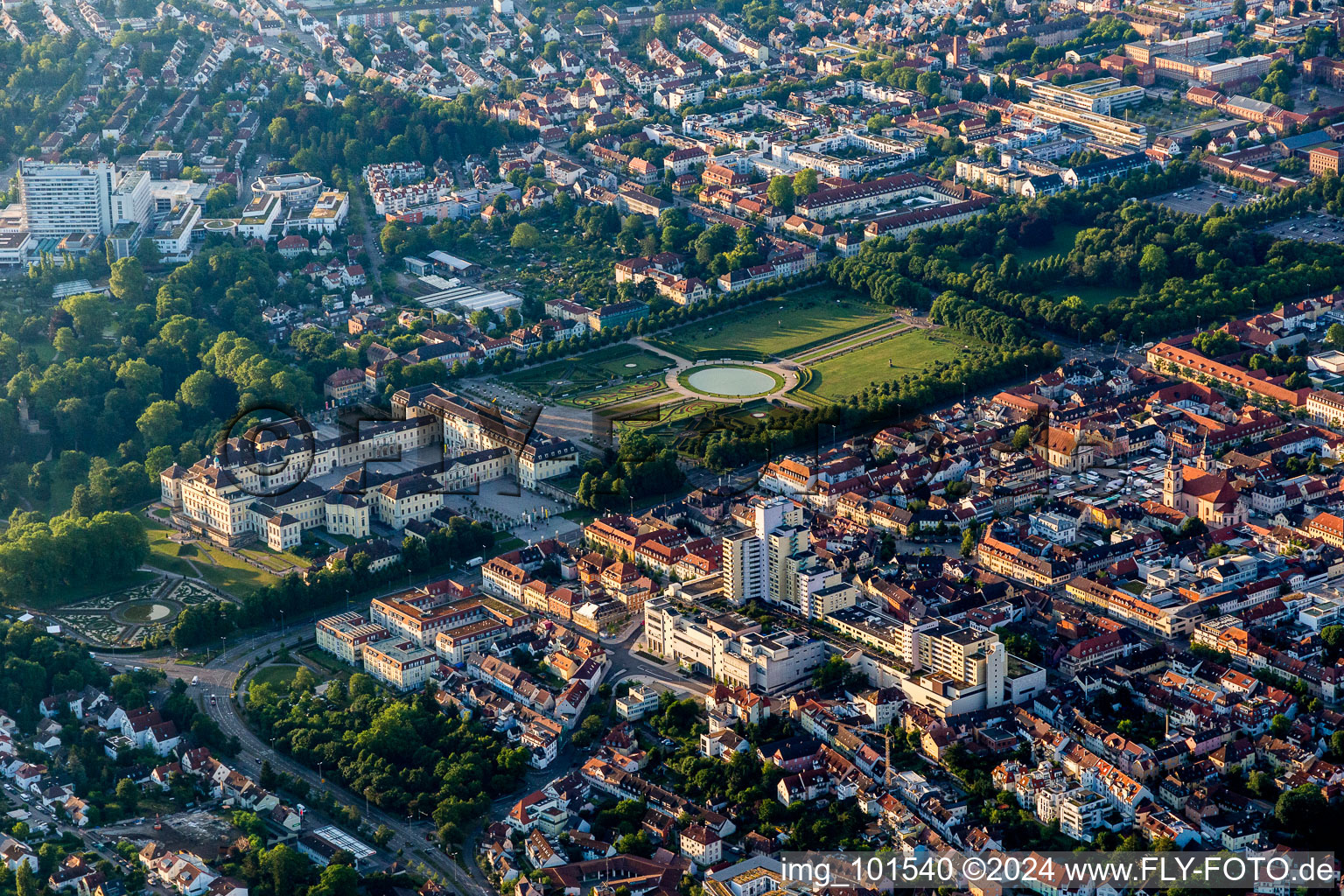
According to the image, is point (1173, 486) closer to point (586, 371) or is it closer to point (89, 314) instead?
point (586, 371)

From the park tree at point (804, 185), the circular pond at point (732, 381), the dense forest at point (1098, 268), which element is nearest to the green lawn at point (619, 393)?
the circular pond at point (732, 381)

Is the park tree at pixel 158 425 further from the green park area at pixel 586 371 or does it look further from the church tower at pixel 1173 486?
the church tower at pixel 1173 486

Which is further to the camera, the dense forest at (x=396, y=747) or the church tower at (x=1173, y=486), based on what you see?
the church tower at (x=1173, y=486)

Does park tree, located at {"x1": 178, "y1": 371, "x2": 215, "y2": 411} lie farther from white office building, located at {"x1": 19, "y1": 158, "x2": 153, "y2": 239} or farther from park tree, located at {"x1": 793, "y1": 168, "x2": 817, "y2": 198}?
park tree, located at {"x1": 793, "y1": 168, "x2": 817, "y2": 198}

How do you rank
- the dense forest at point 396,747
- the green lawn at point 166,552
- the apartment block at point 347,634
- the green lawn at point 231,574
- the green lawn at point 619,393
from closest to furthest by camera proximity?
the dense forest at point 396,747 < the apartment block at point 347,634 < the green lawn at point 231,574 < the green lawn at point 166,552 < the green lawn at point 619,393

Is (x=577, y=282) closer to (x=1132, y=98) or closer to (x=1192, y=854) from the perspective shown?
(x=1132, y=98)

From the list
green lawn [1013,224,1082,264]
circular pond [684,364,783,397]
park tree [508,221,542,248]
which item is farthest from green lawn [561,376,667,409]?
green lawn [1013,224,1082,264]
